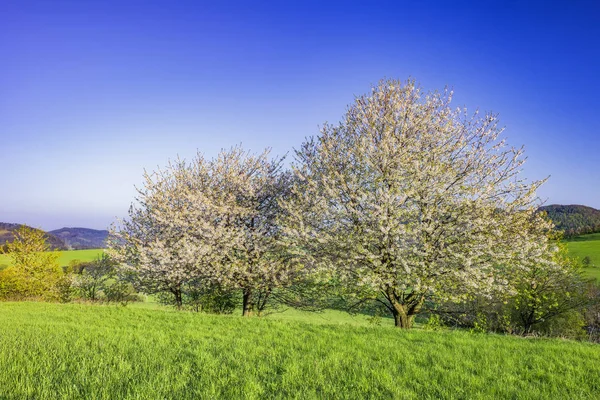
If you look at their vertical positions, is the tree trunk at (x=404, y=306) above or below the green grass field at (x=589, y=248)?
below

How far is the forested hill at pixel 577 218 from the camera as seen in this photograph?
9950cm

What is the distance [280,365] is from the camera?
6.74 metres

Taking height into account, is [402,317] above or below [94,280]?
above

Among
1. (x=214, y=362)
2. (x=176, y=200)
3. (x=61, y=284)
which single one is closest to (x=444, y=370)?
(x=214, y=362)

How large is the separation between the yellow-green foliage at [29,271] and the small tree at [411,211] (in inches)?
1063

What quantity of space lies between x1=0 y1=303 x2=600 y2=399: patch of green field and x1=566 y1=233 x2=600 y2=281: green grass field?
65.4 m

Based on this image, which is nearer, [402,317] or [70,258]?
[402,317]

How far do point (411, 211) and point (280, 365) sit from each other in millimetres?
8884

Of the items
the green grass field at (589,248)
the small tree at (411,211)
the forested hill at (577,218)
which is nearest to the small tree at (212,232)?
the small tree at (411,211)

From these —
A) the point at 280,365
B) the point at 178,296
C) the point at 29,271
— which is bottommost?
the point at 178,296

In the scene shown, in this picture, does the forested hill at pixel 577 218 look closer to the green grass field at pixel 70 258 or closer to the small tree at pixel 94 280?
the small tree at pixel 94 280

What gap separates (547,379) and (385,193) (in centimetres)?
780

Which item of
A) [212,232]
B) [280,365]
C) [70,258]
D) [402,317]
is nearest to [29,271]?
[212,232]

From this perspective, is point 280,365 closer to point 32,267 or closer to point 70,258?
point 32,267
